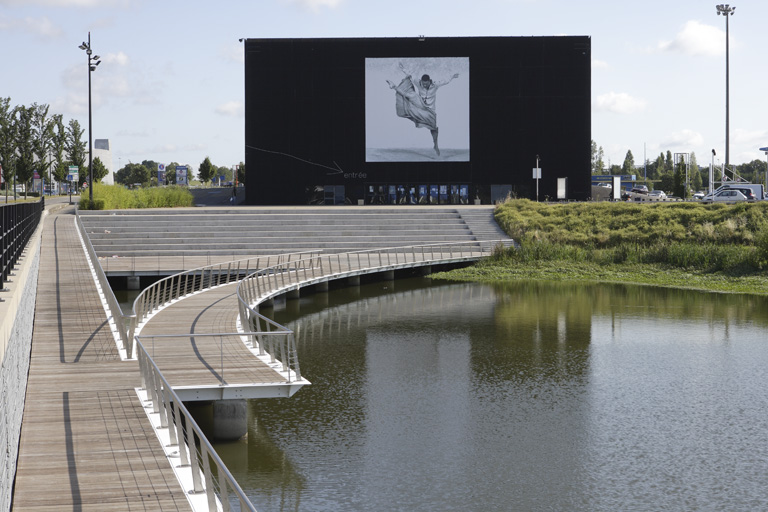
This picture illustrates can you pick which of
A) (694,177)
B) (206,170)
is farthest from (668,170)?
(206,170)

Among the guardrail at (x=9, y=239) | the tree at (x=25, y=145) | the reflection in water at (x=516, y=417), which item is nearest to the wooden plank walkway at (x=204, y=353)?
the reflection in water at (x=516, y=417)

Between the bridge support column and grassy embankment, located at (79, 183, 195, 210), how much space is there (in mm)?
36106

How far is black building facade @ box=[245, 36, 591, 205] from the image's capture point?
58.5 m

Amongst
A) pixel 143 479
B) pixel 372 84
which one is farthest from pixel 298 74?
pixel 143 479

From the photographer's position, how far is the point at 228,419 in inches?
552

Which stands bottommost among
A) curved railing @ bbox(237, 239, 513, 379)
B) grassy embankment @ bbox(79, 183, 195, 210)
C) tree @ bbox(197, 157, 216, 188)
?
curved railing @ bbox(237, 239, 513, 379)

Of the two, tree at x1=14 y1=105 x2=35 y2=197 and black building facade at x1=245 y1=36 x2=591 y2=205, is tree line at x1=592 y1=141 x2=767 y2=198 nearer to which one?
black building facade at x1=245 y1=36 x2=591 y2=205

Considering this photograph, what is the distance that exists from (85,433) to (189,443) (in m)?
2.53

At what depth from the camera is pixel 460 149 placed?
A: 2318 inches

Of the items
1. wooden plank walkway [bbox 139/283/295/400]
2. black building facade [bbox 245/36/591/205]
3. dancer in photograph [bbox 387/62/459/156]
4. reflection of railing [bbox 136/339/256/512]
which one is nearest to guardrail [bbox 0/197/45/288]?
wooden plank walkway [bbox 139/283/295/400]

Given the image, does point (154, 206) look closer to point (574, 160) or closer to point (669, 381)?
point (574, 160)

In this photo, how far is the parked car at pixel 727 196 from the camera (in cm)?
4984

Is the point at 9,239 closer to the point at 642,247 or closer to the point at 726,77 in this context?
the point at 642,247

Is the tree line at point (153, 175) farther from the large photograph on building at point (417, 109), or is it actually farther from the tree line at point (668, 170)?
the tree line at point (668, 170)
